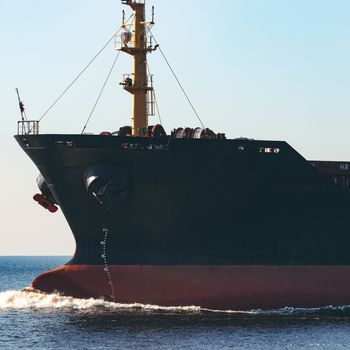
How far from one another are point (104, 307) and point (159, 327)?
5.35 meters

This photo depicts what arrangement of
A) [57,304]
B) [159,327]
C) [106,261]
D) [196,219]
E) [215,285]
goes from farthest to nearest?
[57,304] → [106,261] → [196,219] → [215,285] → [159,327]

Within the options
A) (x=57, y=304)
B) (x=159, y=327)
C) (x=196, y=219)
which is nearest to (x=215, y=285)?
(x=196, y=219)

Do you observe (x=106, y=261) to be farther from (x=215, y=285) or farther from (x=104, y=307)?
(x=215, y=285)

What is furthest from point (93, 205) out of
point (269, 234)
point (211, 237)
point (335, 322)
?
point (335, 322)

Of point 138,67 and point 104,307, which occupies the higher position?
point 138,67

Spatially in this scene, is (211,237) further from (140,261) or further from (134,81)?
(134,81)

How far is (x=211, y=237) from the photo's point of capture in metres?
43.0

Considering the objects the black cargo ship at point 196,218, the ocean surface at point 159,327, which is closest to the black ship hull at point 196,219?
the black cargo ship at point 196,218

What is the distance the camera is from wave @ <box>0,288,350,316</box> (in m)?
42.0

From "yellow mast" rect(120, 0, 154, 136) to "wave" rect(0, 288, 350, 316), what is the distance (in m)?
8.92

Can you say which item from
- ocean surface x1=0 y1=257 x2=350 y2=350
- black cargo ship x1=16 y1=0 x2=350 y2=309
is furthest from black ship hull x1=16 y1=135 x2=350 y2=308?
ocean surface x1=0 y1=257 x2=350 y2=350

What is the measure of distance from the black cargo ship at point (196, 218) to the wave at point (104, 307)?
13.6 inches

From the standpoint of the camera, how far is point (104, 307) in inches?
1682

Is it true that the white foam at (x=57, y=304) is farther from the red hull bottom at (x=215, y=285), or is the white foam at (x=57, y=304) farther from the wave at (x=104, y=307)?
the red hull bottom at (x=215, y=285)
